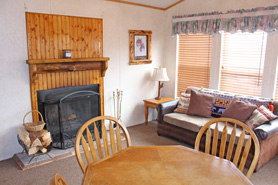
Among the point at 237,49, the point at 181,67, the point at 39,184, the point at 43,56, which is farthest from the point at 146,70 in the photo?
the point at 39,184

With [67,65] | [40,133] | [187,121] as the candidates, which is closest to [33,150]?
[40,133]

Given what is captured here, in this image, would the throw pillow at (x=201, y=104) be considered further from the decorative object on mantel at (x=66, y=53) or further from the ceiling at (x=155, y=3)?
the decorative object on mantel at (x=66, y=53)

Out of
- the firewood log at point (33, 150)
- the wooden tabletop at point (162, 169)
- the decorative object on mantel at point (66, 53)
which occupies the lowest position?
the firewood log at point (33, 150)

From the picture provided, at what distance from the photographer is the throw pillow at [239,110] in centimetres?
365

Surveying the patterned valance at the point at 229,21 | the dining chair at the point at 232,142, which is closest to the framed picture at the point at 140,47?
the patterned valance at the point at 229,21

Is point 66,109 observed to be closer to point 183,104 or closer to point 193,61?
point 183,104

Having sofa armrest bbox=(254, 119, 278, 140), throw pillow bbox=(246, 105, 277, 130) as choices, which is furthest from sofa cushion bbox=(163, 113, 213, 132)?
sofa armrest bbox=(254, 119, 278, 140)

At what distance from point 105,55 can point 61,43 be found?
2.75 feet

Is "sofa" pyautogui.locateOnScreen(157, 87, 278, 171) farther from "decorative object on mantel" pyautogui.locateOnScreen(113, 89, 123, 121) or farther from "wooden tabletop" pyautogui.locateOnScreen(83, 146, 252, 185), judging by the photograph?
"wooden tabletop" pyautogui.locateOnScreen(83, 146, 252, 185)

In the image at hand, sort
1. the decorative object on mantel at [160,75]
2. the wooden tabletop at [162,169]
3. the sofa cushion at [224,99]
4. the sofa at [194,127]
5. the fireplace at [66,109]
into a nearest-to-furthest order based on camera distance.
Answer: the wooden tabletop at [162,169] → the sofa at [194,127] → the fireplace at [66,109] → the sofa cushion at [224,99] → the decorative object on mantel at [160,75]

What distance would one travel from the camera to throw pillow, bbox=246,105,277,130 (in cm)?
348

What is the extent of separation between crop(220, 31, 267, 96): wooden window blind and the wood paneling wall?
2.21 m

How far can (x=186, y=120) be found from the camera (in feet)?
13.4

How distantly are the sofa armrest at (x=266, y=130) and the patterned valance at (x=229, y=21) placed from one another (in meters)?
1.46
